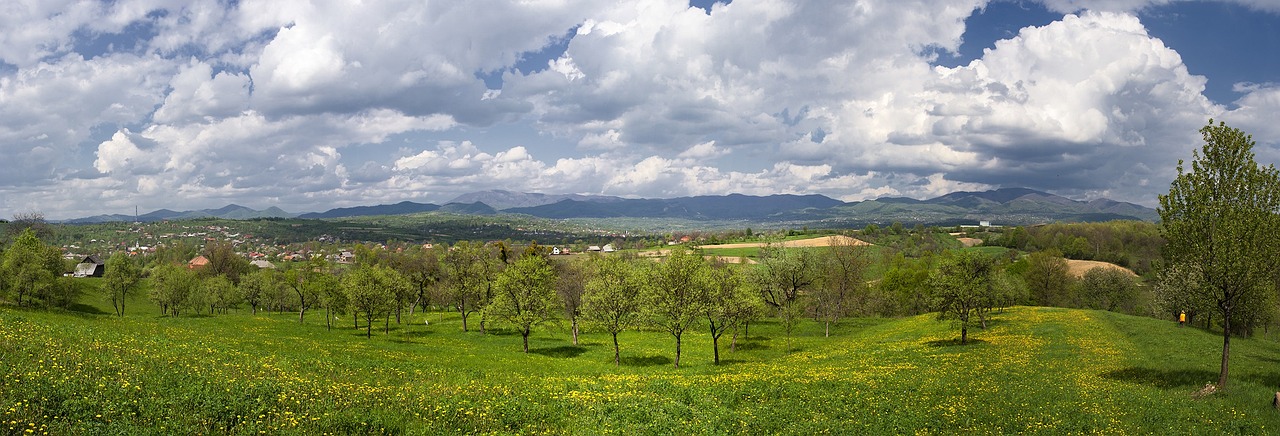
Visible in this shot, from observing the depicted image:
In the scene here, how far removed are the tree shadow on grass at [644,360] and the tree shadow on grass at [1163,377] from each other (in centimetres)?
3031

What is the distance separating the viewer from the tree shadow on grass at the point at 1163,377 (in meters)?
29.7

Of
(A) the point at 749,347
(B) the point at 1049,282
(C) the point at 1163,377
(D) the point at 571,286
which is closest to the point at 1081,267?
(B) the point at 1049,282

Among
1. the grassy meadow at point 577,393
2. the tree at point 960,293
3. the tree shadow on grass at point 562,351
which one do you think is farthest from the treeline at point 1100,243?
the tree shadow on grass at point 562,351

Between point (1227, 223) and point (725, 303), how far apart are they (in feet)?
96.5

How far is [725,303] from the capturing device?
146 ft

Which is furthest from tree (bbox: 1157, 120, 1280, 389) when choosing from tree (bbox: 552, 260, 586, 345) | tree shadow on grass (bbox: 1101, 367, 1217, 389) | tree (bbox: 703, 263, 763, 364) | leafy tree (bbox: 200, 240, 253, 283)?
leafy tree (bbox: 200, 240, 253, 283)

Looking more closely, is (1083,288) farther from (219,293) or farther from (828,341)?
(219,293)

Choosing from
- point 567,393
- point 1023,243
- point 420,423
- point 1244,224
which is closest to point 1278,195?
point 1244,224

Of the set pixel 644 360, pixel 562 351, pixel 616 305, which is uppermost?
pixel 616 305

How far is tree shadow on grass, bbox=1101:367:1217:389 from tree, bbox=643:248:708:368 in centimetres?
2594

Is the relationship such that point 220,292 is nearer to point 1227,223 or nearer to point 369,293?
point 369,293

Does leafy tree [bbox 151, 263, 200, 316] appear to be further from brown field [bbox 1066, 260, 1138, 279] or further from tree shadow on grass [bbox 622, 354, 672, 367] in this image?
brown field [bbox 1066, 260, 1138, 279]

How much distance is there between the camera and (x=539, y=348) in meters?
56.2

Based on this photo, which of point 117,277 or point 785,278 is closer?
point 785,278
